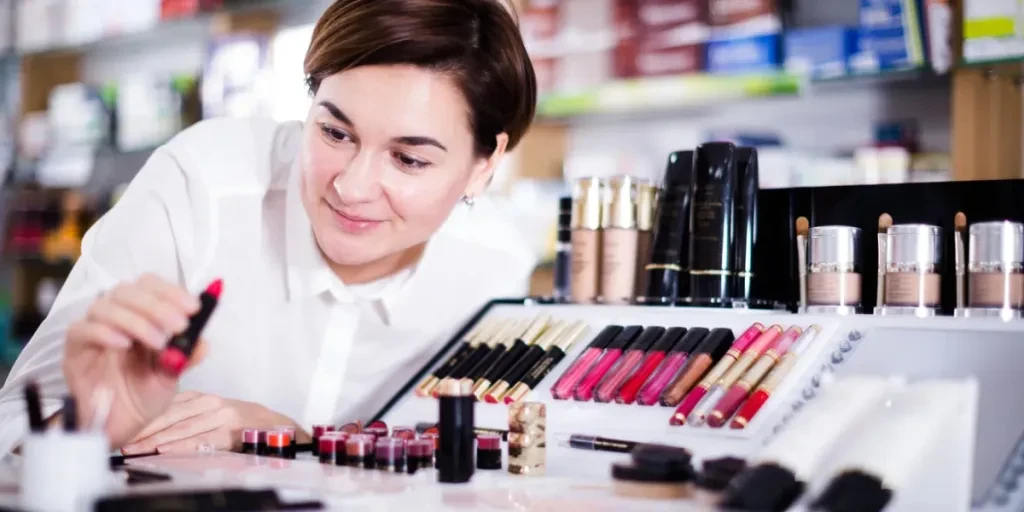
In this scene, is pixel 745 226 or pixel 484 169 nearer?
pixel 745 226

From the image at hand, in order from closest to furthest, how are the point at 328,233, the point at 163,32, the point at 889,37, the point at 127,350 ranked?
the point at 127,350, the point at 328,233, the point at 889,37, the point at 163,32

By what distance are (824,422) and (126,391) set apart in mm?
649

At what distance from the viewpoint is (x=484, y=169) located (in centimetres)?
160

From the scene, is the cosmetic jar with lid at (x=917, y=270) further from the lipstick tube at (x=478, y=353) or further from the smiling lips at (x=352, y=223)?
the smiling lips at (x=352, y=223)

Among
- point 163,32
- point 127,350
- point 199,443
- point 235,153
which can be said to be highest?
point 163,32

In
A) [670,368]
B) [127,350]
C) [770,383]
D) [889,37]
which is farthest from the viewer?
[889,37]

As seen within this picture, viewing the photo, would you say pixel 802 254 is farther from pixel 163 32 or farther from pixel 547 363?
pixel 163 32

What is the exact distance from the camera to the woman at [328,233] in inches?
54.4

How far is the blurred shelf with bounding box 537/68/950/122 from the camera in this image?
97.2 inches

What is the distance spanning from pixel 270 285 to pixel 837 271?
799mm

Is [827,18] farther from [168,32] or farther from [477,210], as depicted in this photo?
[168,32]

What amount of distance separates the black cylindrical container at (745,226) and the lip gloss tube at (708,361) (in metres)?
0.11

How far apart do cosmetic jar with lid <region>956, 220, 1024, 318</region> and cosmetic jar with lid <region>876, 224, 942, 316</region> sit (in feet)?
0.14

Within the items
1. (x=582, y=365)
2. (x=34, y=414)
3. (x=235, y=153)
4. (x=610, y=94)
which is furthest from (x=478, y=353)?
(x=610, y=94)
